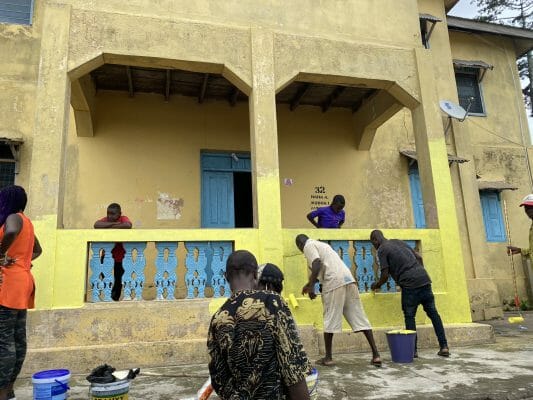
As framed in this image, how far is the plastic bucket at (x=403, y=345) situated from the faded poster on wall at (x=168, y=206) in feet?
14.2

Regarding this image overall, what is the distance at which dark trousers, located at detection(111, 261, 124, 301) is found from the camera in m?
5.35

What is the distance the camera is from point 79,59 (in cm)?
542

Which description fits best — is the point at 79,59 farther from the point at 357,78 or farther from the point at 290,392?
the point at 290,392

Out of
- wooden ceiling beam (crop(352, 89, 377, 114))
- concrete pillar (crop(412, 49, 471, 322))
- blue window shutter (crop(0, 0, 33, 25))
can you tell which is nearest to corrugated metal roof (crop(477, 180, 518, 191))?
wooden ceiling beam (crop(352, 89, 377, 114))

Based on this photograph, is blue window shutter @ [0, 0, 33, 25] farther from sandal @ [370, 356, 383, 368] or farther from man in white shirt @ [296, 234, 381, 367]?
sandal @ [370, 356, 383, 368]

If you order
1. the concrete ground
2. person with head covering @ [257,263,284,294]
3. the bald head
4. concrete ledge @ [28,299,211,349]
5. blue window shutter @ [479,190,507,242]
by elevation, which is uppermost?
blue window shutter @ [479,190,507,242]

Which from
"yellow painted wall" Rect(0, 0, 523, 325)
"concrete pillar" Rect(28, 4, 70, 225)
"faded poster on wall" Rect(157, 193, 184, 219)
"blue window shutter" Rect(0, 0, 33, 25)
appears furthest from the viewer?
"faded poster on wall" Rect(157, 193, 184, 219)

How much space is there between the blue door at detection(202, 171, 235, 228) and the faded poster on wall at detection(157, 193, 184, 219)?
444mm

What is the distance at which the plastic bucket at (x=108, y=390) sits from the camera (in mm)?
2787

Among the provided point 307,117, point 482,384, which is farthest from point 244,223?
point 482,384

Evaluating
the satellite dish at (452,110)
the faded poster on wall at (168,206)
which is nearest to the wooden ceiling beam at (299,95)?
the satellite dish at (452,110)

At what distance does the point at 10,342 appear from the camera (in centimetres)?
316

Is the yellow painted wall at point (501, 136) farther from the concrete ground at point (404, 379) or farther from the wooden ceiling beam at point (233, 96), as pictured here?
the wooden ceiling beam at point (233, 96)

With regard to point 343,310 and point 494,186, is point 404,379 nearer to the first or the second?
point 343,310
